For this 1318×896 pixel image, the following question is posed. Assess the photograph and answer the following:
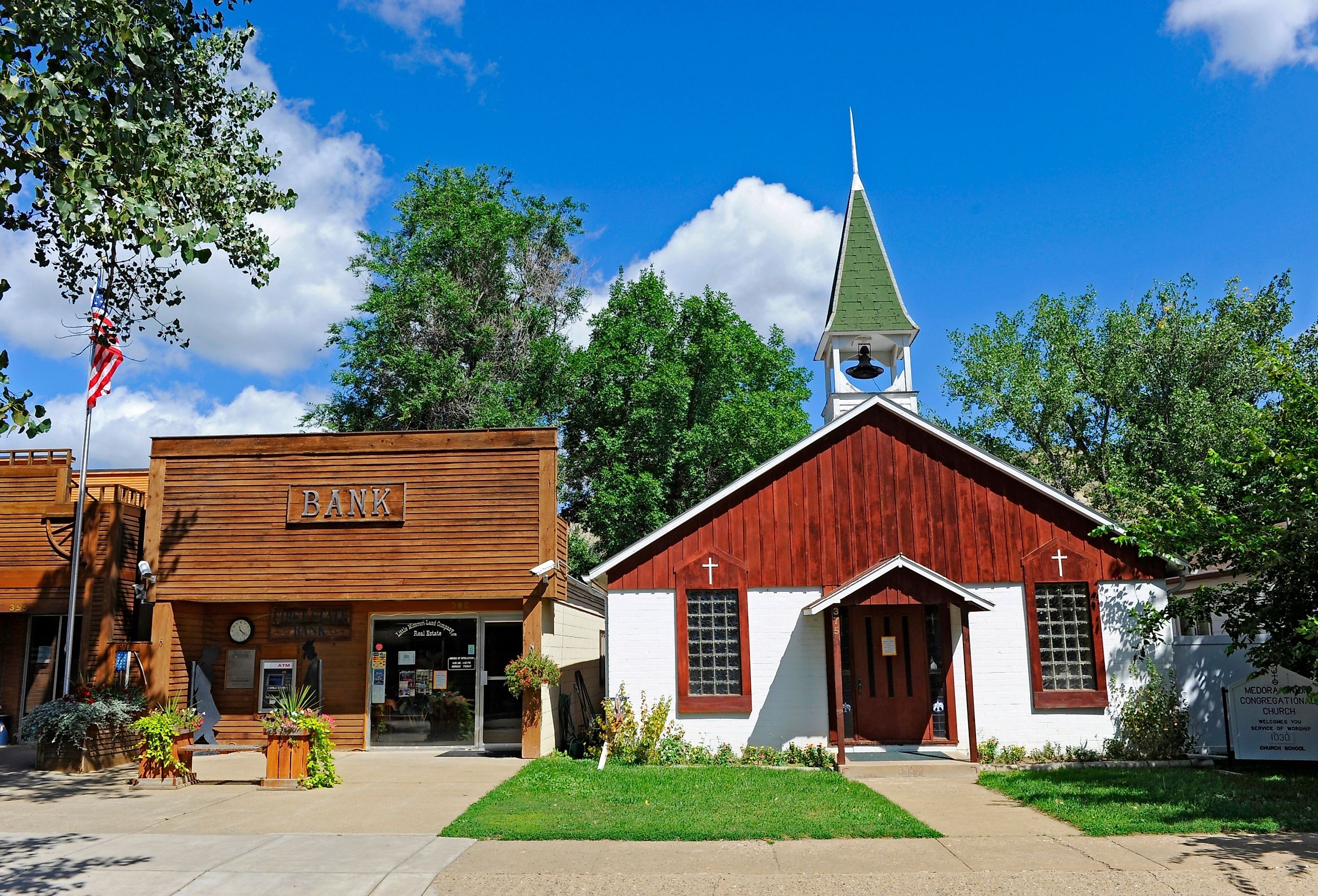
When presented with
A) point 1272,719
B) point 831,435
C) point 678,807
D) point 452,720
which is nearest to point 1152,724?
point 1272,719

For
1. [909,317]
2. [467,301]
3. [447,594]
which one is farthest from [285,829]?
[467,301]

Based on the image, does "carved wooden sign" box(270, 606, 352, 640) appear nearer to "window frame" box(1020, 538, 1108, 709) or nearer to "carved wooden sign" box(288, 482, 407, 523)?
"carved wooden sign" box(288, 482, 407, 523)

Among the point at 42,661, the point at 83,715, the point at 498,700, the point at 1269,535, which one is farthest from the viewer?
the point at 42,661

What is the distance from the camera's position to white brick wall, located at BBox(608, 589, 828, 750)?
48.6ft

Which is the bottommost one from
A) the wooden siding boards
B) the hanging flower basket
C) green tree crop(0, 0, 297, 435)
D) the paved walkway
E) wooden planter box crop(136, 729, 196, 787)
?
the paved walkway

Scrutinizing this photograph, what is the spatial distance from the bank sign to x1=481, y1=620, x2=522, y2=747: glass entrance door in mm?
11156

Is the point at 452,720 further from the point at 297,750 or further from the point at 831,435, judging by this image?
the point at 831,435

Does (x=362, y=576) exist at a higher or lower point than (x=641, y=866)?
higher

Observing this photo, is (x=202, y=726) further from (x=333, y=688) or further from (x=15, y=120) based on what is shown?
(x=15, y=120)

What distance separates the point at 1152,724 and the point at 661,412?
653 inches

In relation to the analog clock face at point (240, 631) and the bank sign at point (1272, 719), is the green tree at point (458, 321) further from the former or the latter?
the bank sign at point (1272, 719)

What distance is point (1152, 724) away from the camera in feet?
47.5

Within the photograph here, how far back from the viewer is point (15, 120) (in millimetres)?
7539

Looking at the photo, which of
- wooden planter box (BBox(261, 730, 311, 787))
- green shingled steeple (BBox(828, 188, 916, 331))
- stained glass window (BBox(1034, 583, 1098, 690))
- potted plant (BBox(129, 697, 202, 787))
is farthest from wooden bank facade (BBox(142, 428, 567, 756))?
stained glass window (BBox(1034, 583, 1098, 690))
